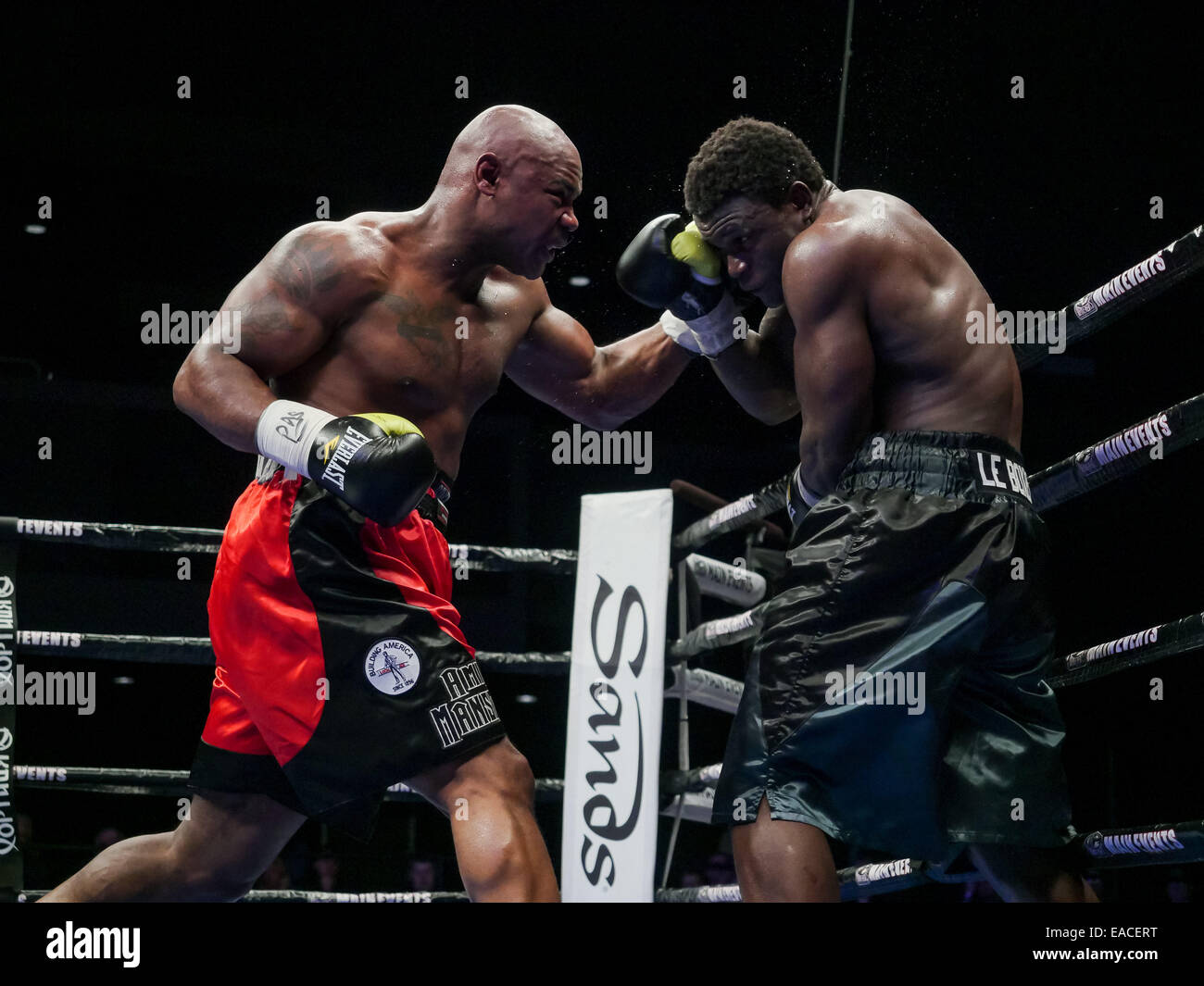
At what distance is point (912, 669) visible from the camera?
5.82 ft

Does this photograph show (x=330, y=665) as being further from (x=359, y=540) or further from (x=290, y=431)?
(x=290, y=431)

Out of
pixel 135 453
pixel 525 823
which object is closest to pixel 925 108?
pixel 525 823

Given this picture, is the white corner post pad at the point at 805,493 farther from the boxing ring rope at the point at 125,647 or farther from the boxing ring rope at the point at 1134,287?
the boxing ring rope at the point at 125,647

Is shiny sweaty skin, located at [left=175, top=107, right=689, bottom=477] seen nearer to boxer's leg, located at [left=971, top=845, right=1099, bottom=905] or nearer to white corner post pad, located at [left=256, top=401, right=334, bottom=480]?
white corner post pad, located at [left=256, top=401, right=334, bottom=480]

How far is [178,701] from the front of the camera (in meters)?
9.61

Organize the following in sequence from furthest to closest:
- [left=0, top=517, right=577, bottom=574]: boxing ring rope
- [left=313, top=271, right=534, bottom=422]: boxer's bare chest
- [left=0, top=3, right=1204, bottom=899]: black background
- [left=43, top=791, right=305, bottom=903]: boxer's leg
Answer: [left=0, top=3, right=1204, bottom=899]: black background
[left=0, top=517, right=577, bottom=574]: boxing ring rope
[left=313, top=271, right=534, bottom=422]: boxer's bare chest
[left=43, top=791, right=305, bottom=903]: boxer's leg

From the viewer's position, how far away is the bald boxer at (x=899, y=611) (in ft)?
5.81

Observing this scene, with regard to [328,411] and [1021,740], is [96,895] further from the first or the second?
[1021,740]

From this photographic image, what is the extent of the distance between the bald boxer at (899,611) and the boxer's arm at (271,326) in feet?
2.32

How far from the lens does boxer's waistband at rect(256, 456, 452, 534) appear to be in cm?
209

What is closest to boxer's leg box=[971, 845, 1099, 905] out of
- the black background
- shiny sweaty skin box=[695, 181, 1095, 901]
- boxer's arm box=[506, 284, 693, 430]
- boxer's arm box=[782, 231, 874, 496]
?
shiny sweaty skin box=[695, 181, 1095, 901]

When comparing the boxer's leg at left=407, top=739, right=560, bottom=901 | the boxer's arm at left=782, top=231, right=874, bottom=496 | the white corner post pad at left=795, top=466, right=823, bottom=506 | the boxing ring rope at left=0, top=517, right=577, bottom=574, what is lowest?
the boxer's leg at left=407, top=739, right=560, bottom=901

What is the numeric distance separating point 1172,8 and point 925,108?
73 cm

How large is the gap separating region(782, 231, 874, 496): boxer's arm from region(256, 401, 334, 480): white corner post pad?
0.68m
